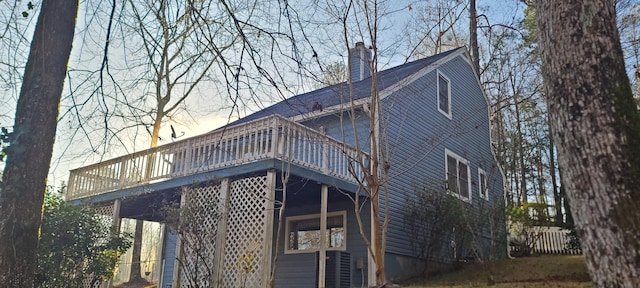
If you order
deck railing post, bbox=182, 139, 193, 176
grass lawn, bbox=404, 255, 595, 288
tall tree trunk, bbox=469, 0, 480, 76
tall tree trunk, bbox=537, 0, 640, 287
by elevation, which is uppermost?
tall tree trunk, bbox=469, 0, 480, 76

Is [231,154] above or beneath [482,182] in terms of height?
beneath

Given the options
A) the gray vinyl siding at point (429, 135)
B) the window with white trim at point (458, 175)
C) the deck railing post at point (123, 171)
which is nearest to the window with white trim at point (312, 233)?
the gray vinyl siding at point (429, 135)

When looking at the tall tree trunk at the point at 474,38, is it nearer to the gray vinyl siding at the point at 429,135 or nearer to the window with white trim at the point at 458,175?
the gray vinyl siding at the point at 429,135

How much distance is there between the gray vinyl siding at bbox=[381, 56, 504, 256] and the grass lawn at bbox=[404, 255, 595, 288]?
1.33 m

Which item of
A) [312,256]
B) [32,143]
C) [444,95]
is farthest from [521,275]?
[32,143]

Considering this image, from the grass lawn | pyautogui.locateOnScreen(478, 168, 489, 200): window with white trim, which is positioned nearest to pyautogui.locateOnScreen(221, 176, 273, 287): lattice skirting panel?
the grass lawn

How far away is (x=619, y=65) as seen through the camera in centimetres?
269

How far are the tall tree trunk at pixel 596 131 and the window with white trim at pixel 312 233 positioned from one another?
886cm

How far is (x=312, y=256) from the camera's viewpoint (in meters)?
11.7

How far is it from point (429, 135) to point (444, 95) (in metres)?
1.88

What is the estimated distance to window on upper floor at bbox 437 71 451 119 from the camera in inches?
568

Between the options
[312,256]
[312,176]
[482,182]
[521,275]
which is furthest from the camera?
[482,182]

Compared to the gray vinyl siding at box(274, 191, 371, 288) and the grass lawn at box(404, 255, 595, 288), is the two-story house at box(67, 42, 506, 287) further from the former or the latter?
the grass lawn at box(404, 255, 595, 288)

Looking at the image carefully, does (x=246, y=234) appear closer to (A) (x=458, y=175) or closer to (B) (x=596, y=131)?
(B) (x=596, y=131)
